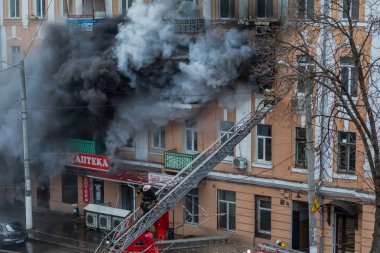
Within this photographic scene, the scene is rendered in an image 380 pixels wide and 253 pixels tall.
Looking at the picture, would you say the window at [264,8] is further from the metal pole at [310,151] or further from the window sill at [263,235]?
the metal pole at [310,151]

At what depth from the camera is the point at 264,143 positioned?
27656 millimetres

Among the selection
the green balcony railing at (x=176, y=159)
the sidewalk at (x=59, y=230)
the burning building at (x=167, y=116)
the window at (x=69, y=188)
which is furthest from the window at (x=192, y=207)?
the window at (x=69, y=188)

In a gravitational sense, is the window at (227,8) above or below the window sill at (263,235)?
above

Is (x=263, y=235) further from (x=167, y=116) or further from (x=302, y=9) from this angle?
(x=302, y=9)

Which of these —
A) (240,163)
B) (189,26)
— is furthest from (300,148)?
(189,26)

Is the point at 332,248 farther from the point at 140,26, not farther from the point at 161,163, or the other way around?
the point at 140,26

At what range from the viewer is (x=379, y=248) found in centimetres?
1691

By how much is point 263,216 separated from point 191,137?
4.70m

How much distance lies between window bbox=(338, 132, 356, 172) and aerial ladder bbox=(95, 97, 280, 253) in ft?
8.92

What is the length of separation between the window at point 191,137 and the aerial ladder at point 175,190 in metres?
3.25

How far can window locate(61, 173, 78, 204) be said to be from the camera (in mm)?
34844

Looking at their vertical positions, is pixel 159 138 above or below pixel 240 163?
above

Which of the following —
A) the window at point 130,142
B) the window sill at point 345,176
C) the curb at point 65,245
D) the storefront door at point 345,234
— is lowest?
the curb at point 65,245

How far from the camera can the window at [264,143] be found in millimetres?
27500
